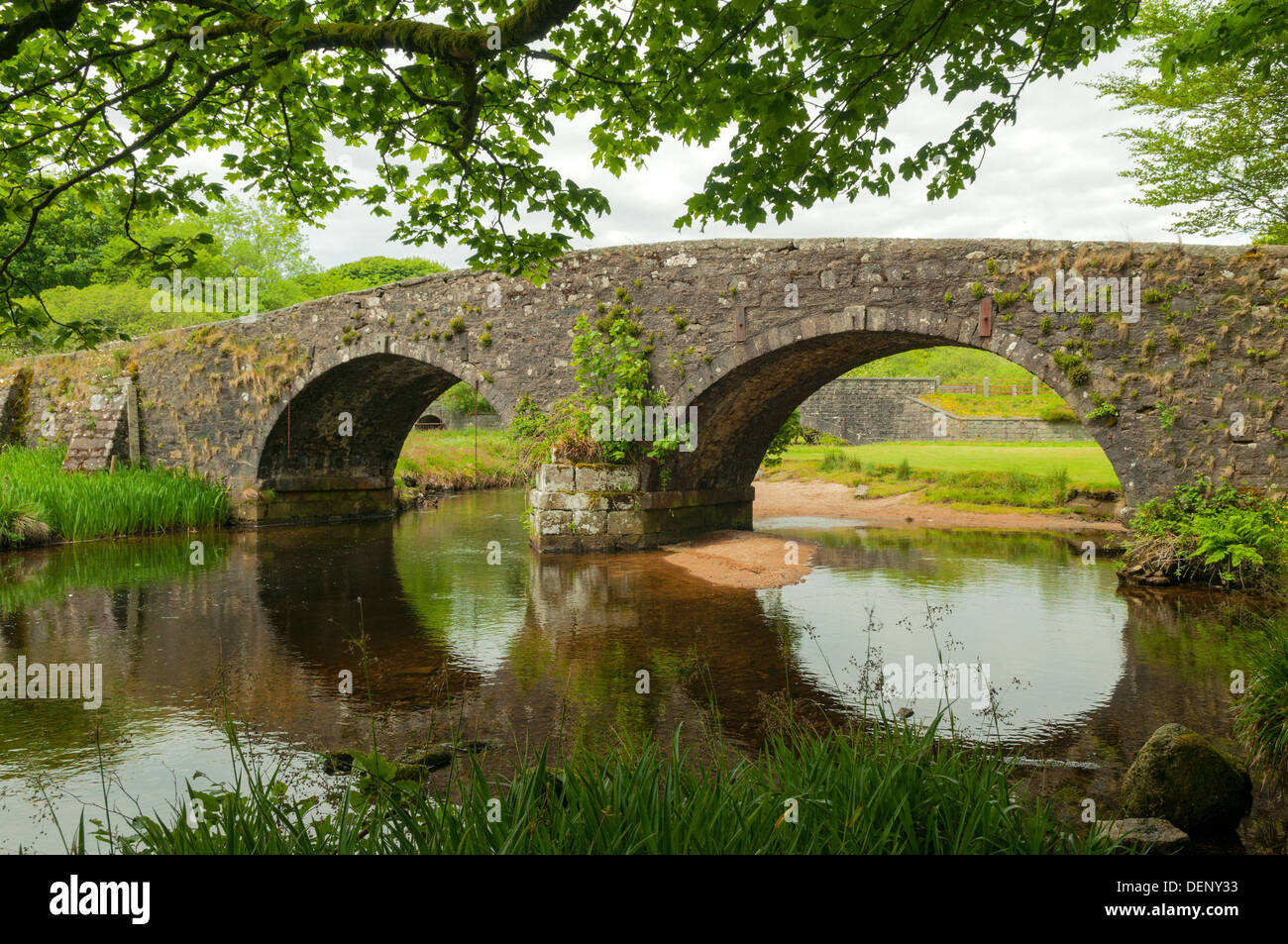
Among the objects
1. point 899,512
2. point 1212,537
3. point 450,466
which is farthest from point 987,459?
point 450,466

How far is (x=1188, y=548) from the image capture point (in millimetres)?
8773

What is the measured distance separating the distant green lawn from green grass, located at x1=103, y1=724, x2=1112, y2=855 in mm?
16024

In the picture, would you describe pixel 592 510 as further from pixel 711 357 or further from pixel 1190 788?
pixel 1190 788

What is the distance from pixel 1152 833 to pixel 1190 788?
1.58 ft

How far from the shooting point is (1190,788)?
336 cm

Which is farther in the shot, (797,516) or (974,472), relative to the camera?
(974,472)

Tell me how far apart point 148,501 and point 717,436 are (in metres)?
9.49

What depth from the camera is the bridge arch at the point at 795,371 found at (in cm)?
945

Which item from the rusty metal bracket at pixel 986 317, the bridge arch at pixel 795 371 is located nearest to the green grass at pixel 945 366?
the bridge arch at pixel 795 371

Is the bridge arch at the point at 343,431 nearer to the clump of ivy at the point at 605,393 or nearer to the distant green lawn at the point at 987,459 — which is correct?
the clump of ivy at the point at 605,393

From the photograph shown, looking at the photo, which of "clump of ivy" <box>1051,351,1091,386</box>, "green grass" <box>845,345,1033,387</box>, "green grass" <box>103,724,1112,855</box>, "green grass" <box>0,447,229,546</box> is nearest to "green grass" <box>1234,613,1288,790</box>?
"green grass" <box>103,724,1112,855</box>

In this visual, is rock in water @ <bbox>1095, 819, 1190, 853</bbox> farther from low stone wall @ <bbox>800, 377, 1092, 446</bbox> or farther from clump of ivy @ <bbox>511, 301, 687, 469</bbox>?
low stone wall @ <bbox>800, 377, 1092, 446</bbox>
